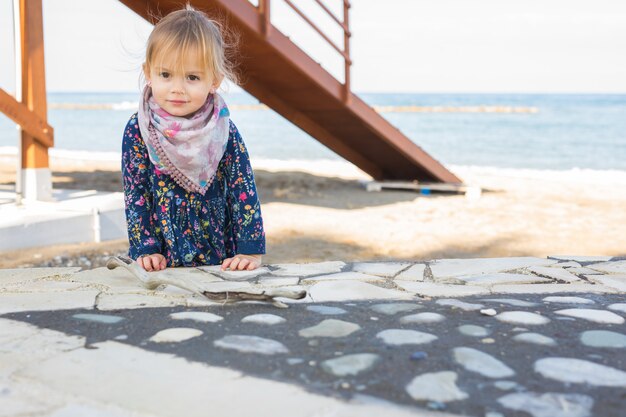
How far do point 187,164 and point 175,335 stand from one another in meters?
1.05

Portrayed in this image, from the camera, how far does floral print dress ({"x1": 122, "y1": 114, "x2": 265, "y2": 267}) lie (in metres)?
2.99

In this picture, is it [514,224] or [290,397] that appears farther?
[514,224]

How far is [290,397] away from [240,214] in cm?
156

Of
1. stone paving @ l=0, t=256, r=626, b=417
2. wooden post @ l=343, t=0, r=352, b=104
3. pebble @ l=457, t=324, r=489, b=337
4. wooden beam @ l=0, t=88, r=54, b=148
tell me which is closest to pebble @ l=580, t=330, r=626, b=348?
stone paving @ l=0, t=256, r=626, b=417

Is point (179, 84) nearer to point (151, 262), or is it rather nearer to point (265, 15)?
point (151, 262)

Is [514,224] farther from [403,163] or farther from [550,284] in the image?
[550,284]

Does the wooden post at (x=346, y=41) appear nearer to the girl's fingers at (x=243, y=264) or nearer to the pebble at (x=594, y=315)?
the girl's fingers at (x=243, y=264)

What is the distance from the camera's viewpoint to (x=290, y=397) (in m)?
1.58

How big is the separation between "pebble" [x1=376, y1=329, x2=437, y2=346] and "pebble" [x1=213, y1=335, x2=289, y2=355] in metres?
0.28

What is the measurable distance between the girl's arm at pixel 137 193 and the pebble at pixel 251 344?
1188 millimetres

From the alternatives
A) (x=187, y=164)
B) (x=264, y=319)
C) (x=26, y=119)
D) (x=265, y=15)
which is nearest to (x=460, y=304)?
(x=264, y=319)

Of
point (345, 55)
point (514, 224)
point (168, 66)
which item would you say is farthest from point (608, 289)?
point (345, 55)

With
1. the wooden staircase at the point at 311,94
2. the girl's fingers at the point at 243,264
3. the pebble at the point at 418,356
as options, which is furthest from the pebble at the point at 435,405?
the wooden staircase at the point at 311,94

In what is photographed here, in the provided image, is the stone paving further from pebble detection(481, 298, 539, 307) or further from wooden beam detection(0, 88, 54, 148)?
wooden beam detection(0, 88, 54, 148)
